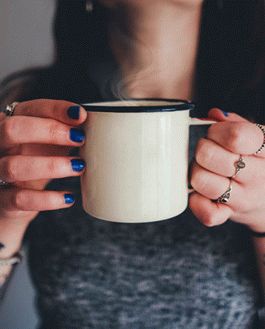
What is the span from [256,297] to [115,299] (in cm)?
30

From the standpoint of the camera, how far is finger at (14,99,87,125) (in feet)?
1.49

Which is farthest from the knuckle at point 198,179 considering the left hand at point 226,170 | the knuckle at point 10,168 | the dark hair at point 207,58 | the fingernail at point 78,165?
the dark hair at point 207,58

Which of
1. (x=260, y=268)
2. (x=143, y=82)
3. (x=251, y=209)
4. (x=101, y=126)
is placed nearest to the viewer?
(x=101, y=126)

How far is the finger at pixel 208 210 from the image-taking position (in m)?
0.54

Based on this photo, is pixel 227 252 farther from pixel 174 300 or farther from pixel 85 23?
pixel 85 23

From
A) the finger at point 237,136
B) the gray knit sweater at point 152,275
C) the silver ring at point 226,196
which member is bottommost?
the gray knit sweater at point 152,275

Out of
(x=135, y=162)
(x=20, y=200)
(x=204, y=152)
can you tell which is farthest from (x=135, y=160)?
(x=20, y=200)

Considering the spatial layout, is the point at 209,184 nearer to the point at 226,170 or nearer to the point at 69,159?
the point at 226,170

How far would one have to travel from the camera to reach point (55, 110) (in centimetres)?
50

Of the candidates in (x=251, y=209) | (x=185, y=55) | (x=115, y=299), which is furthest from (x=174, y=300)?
(x=185, y=55)

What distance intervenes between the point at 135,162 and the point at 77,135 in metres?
0.09

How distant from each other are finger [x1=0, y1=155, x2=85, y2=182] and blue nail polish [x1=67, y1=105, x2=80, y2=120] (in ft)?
0.20

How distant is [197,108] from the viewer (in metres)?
0.91

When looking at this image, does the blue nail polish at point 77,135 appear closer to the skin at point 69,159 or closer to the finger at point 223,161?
the skin at point 69,159
